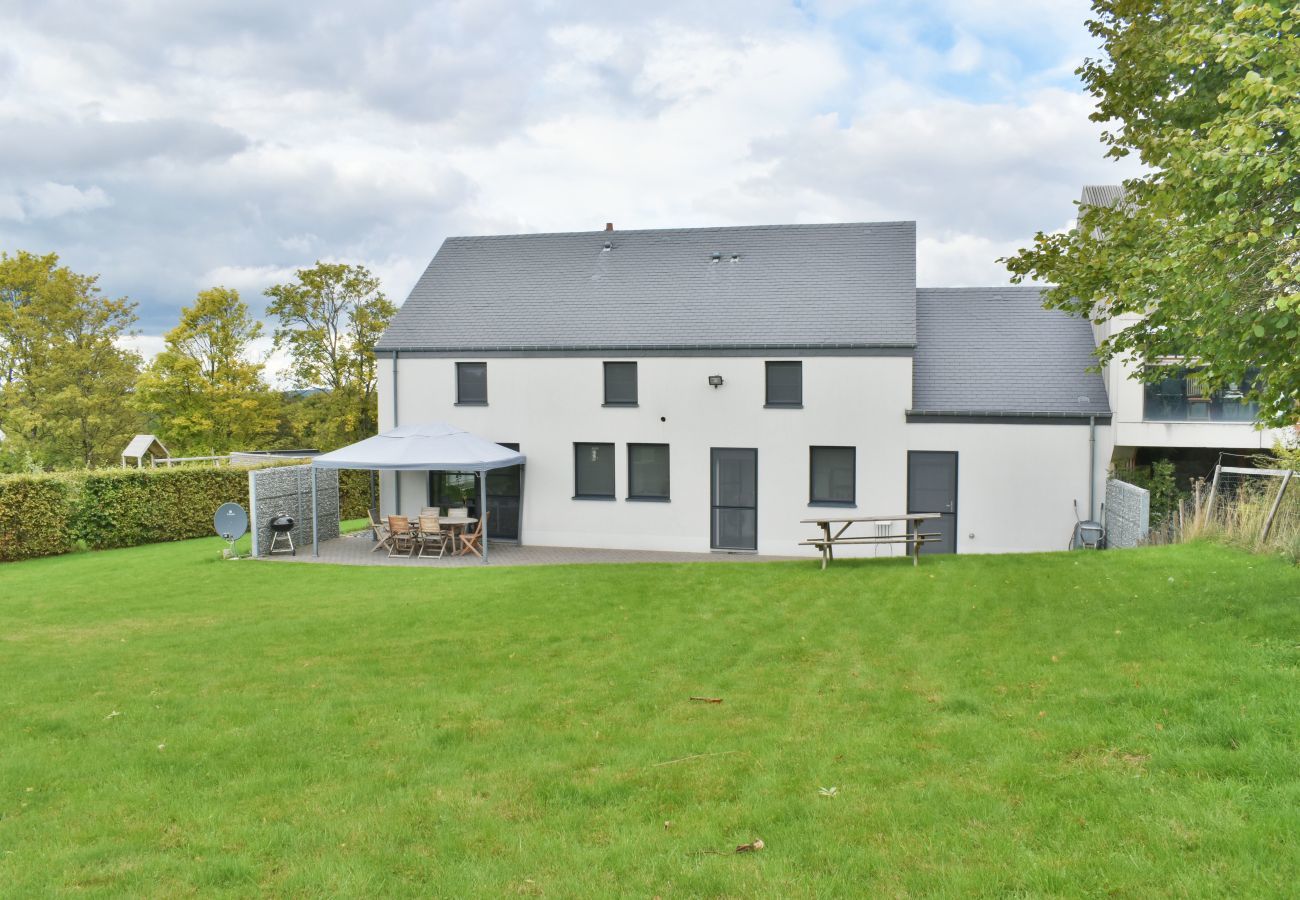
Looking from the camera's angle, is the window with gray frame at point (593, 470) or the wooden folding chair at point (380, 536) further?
the window with gray frame at point (593, 470)

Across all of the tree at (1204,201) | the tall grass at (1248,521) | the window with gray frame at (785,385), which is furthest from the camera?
the window with gray frame at (785,385)

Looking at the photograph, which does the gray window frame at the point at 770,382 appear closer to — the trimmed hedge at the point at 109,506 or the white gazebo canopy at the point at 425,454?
the white gazebo canopy at the point at 425,454

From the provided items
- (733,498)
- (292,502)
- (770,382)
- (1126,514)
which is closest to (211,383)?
(292,502)

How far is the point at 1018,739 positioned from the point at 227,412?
33.0 m

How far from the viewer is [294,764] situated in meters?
5.36

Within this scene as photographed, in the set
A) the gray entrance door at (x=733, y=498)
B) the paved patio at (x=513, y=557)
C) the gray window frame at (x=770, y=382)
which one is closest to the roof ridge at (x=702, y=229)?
the gray window frame at (x=770, y=382)

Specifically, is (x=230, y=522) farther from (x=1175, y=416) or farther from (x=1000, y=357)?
(x=1175, y=416)

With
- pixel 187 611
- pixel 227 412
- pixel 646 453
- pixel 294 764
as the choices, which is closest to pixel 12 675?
pixel 187 611

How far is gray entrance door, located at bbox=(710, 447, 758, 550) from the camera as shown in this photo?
1847 centimetres

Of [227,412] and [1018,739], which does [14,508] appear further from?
[1018,739]

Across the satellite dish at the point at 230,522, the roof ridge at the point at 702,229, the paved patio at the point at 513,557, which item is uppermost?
the roof ridge at the point at 702,229

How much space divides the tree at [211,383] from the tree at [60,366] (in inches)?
84.5

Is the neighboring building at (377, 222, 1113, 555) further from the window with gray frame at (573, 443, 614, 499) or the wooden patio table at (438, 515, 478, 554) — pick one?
the wooden patio table at (438, 515, 478, 554)

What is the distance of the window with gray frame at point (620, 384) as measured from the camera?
1905 centimetres
